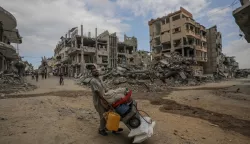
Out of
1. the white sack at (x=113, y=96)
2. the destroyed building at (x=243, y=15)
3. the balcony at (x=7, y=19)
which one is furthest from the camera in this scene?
the balcony at (x=7, y=19)

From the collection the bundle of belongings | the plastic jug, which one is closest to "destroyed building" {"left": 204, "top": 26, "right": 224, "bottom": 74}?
the bundle of belongings

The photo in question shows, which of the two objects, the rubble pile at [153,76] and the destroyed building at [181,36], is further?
the destroyed building at [181,36]

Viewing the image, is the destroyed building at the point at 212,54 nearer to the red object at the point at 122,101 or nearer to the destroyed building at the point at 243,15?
the destroyed building at the point at 243,15

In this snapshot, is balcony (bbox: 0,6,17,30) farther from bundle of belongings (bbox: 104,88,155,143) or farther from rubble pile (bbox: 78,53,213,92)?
bundle of belongings (bbox: 104,88,155,143)

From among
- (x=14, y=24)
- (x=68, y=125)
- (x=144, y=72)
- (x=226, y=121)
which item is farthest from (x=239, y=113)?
(x=14, y=24)

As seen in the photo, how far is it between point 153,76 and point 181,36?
22460mm

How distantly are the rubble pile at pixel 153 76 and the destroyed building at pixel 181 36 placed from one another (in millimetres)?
13001

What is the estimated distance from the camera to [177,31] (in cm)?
3959

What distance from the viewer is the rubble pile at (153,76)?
1672 cm

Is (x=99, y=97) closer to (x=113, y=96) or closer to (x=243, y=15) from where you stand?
(x=113, y=96)

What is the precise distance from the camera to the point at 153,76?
68.7 feet

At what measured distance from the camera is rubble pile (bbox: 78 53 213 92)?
1672 centimetres

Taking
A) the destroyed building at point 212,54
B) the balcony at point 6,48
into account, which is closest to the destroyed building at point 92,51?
the balcony at point 6,48

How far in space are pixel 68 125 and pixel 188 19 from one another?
41.1 m
